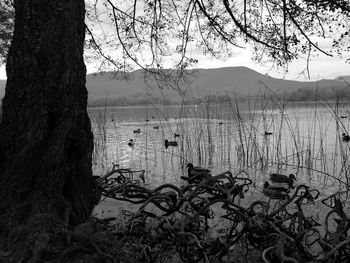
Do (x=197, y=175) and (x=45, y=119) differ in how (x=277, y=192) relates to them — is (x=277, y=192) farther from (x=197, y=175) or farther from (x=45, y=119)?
(x=45, y=119)

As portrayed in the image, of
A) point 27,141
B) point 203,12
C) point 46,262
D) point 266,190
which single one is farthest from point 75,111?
point 203,12

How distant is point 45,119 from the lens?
1654 millimetres

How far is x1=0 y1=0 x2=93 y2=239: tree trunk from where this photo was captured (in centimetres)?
159

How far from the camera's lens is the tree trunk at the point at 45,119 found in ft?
5.21

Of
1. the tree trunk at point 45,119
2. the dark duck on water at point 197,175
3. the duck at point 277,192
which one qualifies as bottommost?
the duck at point 277,192

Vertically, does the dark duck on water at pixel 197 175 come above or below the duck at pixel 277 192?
above

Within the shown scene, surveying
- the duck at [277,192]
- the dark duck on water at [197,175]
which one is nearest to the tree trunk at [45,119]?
the dark duck on water at [197,175]

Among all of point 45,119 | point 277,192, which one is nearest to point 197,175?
point 277,192

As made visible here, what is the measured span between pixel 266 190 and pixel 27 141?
2469 mm

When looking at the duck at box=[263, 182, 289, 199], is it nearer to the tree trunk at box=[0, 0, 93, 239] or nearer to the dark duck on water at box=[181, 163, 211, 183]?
the dark duck on water at box=[181, 163, 211, 183]

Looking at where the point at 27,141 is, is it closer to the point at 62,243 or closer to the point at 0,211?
the point at 0,211

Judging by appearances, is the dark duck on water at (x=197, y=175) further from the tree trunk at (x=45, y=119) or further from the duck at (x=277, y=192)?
the tree trunk at (x=45, y=119)

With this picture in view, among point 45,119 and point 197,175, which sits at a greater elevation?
point 45,119

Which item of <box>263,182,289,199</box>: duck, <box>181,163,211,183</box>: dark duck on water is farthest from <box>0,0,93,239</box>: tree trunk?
<box>263,182,289,199</box>: duck
